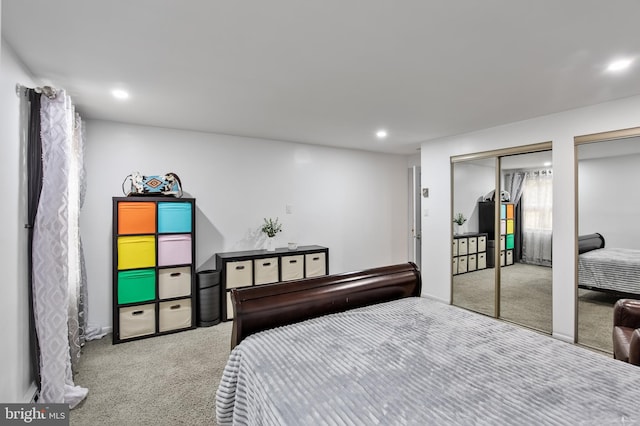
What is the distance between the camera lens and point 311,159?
5.10 metres

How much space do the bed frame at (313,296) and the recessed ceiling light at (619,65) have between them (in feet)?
6.90

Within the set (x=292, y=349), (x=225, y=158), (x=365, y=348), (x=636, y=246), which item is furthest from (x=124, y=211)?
(x=636, y=246)

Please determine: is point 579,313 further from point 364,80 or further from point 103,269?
point 103,269

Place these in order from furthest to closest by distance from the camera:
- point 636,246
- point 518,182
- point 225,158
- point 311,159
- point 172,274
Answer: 1. point 311,159
2. point 225,158
3. point 518,182
4. point 172,274
5. point 636,246

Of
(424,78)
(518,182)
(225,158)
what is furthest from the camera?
(225,158)

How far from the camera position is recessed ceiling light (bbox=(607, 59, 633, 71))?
7.14ft

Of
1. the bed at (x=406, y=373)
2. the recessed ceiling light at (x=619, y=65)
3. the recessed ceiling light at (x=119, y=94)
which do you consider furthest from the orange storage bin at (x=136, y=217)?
the recessed ceiling light at (x=619, y=65)

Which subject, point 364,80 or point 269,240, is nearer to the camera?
point 364,80

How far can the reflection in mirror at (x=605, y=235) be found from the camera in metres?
3.08

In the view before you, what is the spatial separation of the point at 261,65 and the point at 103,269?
306 cm

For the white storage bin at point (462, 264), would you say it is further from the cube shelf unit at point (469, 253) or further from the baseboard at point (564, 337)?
the baseboard at point (564, 337)

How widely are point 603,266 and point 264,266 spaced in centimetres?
384

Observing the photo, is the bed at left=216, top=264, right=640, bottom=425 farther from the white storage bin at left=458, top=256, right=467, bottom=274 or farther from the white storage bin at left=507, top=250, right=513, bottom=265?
the white storage bin at left=458, top=256, right=467, bottom=274

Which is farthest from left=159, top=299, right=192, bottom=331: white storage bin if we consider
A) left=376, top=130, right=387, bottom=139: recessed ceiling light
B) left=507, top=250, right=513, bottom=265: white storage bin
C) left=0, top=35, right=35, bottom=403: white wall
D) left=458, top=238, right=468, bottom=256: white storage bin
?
left=507, top=250, right=513, bottom=265: white storage bin
